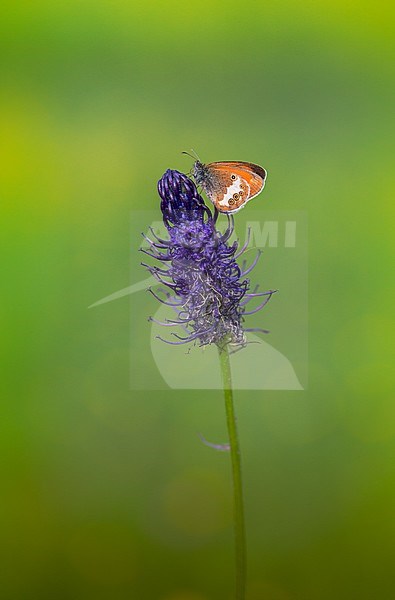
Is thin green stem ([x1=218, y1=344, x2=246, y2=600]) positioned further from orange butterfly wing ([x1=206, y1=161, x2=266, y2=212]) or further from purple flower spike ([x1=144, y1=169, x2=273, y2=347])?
orange butterfly wing ([x1=206, y1=161, x2=266, y2=212])

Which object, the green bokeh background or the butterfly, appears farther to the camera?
the green bokeh background

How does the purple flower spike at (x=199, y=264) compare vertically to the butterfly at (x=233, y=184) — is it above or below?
below

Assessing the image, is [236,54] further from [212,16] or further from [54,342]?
[54,342]

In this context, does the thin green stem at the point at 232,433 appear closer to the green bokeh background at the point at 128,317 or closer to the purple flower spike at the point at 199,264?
the purple flower spike at the point at 199,264

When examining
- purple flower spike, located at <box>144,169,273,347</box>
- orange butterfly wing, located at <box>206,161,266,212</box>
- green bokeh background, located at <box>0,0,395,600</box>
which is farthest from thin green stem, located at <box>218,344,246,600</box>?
green bokeh background, located at <box>0,0,395,600</box>

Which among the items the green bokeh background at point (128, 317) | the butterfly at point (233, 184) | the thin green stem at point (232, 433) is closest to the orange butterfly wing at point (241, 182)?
the butterfly at point (233, 184)

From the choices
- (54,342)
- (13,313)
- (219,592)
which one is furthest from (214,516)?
(13,313)
